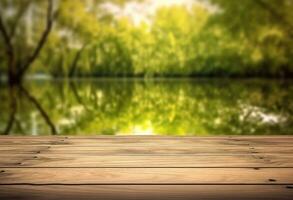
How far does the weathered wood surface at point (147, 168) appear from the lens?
142 centimetres

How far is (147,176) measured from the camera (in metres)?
1.62

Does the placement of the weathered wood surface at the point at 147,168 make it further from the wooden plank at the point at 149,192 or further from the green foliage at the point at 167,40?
the green foliage at the point at 167,40

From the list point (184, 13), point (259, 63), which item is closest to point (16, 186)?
point (259, 63)

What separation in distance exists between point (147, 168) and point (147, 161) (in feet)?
0.45

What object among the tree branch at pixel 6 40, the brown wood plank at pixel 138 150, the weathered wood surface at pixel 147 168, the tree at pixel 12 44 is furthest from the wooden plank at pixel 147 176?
the tree branch at pixel 6 40

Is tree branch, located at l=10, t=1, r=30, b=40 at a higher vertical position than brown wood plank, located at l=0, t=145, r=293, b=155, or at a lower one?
higher

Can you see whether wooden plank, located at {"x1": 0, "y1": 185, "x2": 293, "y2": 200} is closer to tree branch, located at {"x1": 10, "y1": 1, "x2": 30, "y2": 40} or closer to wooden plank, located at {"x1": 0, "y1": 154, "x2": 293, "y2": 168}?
wooden plank, located at {"x1": 0, "y1": 154, "x2": 293, "y2": 168}

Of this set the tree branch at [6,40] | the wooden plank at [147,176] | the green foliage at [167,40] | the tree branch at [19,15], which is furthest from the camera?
the green foliage at [167,40]

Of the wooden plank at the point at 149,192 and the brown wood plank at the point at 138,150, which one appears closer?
the wooden plank at the point at 149,192

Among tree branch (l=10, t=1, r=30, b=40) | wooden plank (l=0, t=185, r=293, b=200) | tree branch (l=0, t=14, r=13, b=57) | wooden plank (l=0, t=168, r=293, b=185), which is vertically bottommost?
wooden plank (l=0, t=185, r=293, b=200)

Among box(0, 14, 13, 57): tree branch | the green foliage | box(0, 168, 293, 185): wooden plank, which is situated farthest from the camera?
the green foliage

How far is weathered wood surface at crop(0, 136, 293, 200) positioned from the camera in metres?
1.42

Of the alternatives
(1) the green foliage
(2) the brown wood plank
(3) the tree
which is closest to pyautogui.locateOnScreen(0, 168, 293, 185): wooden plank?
(2) the brown wood plank

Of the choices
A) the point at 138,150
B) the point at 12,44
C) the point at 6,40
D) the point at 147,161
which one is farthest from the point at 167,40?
the point at 147,161
